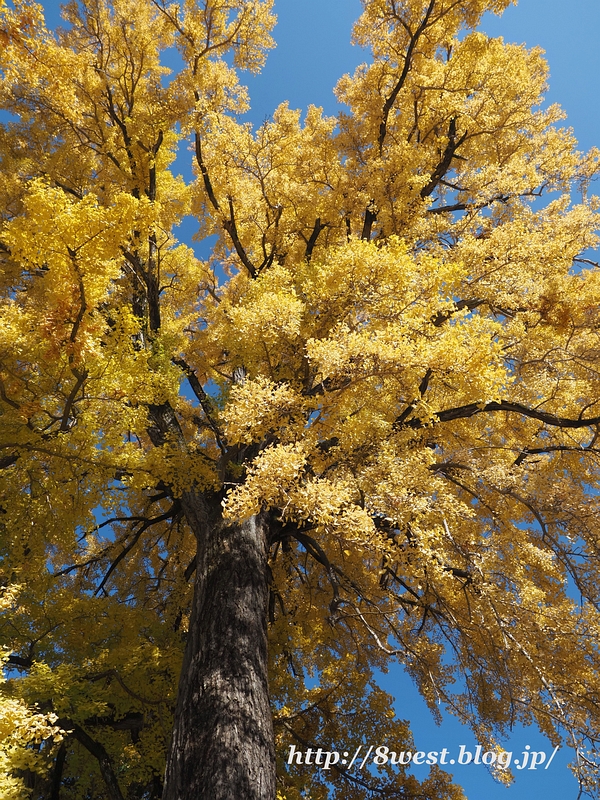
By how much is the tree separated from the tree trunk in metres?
0.02

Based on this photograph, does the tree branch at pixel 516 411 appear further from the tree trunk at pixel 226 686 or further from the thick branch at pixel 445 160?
the thick branch at pixel 445 160

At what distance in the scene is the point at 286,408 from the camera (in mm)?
4055

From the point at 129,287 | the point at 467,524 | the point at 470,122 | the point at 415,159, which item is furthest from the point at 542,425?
the point at 129,287

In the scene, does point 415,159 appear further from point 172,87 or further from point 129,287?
point 129,287

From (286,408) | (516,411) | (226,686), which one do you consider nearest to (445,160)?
(516,411)

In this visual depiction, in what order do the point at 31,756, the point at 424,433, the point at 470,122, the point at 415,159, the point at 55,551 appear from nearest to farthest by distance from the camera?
1. the point at 31,756
2. the point at 424,433
3. the point at 415,159
4. the point at 470,122
5. the point at 55,551

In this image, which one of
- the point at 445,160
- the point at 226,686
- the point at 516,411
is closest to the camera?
the point at 226,686

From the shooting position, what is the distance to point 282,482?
345 cm

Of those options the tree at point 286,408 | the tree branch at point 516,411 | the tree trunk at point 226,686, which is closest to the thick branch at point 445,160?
the tree at point 286,408

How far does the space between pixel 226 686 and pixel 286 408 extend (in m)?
2.08

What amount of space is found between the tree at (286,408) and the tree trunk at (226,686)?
2 cm

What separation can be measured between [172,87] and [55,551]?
7370 millimetres

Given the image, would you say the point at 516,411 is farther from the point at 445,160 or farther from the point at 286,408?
the point at 445,160

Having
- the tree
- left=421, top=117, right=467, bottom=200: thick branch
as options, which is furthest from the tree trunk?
left=421, top=117, right=467, bottom=200: thick branch
